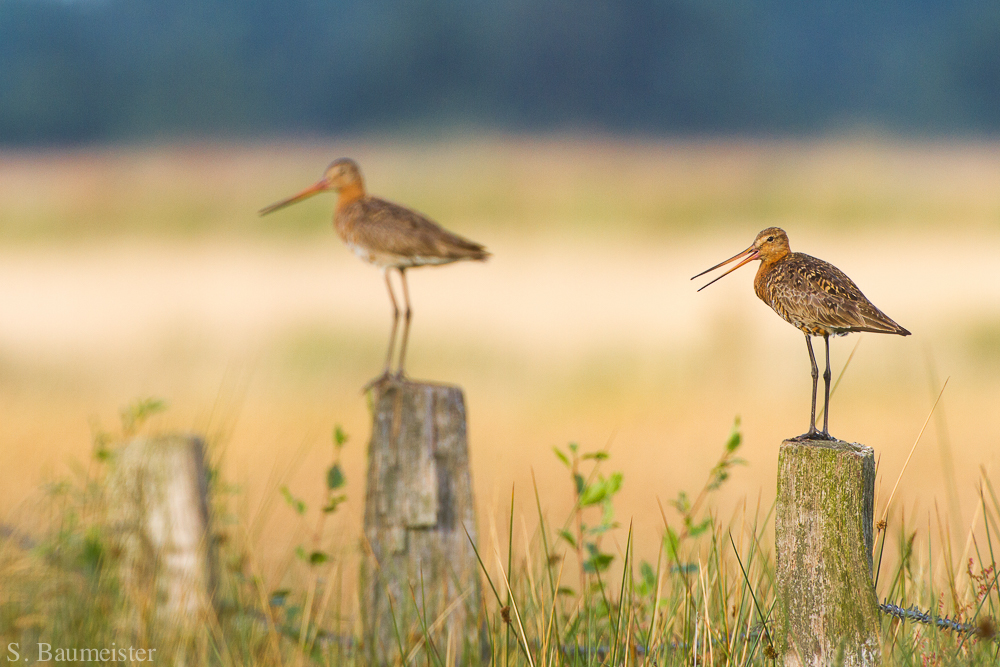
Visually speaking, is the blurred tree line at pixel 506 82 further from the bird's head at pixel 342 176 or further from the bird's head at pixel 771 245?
the bird's head at pixel 771 245

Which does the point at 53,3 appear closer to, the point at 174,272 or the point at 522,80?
the point at 522,80

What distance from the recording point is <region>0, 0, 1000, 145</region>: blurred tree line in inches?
1139

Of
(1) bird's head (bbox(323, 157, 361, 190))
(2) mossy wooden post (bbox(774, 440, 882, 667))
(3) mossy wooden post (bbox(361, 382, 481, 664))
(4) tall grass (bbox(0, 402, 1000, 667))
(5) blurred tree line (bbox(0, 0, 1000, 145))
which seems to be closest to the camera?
(2) mossy wooden post (bbox(774, 440, 882, 667))

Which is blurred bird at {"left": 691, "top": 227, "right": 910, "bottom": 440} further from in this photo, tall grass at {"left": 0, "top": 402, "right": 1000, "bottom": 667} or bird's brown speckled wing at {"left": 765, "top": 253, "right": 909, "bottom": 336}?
tall grass at {"left": 0, "top": 402, "right": 1000, "bottom": 667}

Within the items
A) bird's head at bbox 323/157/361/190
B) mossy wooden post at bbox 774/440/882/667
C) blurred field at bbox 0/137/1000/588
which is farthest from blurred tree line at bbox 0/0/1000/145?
mossy wooden post at bbox 774/440/882/667

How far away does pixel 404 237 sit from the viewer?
3.88 m

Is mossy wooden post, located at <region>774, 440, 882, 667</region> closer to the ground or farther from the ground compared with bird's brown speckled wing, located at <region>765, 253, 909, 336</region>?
closer to the ground

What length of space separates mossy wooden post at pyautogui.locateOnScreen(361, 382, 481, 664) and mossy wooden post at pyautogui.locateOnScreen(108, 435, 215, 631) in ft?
2.62

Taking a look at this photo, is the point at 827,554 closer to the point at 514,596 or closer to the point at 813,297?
the point at 813,297

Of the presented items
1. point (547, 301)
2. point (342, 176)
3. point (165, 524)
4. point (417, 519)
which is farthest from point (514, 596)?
point (547, 301)

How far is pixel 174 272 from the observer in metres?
16.0

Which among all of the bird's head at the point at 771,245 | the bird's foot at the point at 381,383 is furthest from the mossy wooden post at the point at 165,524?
the bird's head at the point at 771,245

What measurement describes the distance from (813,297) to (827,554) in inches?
21.7

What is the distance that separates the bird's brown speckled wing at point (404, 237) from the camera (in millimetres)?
3797
